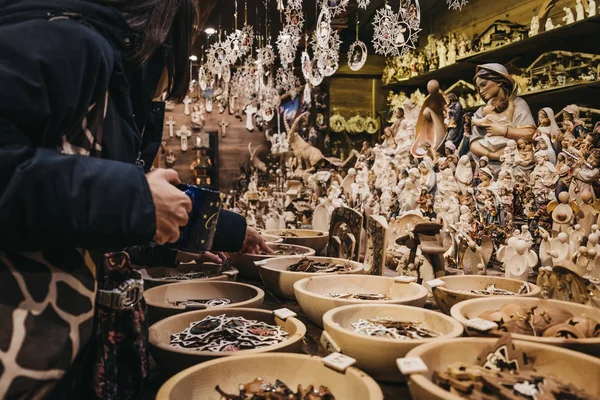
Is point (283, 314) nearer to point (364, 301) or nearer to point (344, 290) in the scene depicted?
point (364, 301)

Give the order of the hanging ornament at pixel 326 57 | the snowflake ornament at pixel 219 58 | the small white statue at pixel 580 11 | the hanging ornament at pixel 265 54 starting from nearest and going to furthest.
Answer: the small white statue at pixel 580 11 < the hanging ornament at pixel 326 57 < the hanging ornament at pixel 265 54 < the snowflake ornament at pixel 219 58

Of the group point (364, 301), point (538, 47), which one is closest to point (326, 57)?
point (538, 47)

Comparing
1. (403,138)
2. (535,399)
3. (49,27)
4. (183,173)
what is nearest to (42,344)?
(49,27)

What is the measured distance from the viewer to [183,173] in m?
8.47

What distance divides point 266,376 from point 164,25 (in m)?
0.65

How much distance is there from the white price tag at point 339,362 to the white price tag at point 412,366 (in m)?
0.10

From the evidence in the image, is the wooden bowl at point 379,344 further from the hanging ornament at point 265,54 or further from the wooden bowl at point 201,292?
the hanging ornament at point 265,54

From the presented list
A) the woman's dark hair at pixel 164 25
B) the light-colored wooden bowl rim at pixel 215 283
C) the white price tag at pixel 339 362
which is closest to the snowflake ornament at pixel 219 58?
the light-colored wooden bowl rim at pixel 215 283

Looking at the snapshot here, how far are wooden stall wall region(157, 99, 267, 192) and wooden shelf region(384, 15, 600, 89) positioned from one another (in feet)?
13.8

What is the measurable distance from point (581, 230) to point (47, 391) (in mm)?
1721

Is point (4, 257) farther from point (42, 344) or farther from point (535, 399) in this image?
point (535, 399)

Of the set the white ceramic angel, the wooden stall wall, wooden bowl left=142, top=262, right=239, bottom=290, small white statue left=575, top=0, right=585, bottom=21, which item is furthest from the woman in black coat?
the wooden stall wall

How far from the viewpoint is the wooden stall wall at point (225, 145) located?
27.6 feet

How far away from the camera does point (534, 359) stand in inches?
35.7
